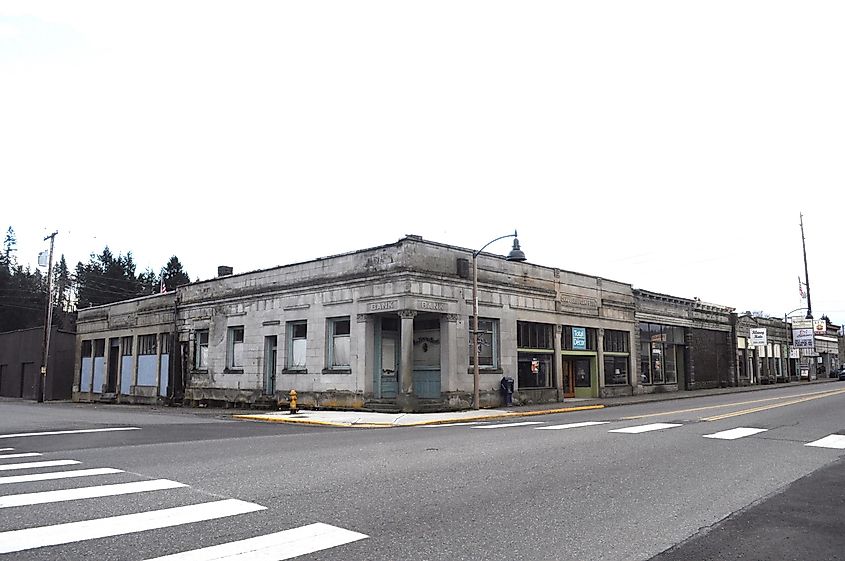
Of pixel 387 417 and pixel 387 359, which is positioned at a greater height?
pixel 387 359

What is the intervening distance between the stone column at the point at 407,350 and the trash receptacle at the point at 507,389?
182 inches

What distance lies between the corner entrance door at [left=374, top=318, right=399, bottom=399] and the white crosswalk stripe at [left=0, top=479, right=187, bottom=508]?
19.1m

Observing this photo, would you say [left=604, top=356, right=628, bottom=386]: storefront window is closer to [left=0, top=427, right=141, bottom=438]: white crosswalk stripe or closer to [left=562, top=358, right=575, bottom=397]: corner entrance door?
[left=562, top=358, right=575, bottom=397]: corner entrance door

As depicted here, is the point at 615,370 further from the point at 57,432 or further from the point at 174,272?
the point at 174,272

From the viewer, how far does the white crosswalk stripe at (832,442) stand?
44.0 feet

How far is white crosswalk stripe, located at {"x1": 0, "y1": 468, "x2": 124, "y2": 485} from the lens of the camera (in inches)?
372

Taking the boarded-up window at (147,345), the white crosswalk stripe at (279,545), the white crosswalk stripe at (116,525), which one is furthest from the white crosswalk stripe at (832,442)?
the boarded-up window at (147,345)

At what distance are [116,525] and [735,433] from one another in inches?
534

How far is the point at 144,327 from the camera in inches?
1674

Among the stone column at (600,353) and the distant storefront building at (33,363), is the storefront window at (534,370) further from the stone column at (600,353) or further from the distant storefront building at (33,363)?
the distant storefront building at (33,363)

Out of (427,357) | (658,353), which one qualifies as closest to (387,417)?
(427,357)

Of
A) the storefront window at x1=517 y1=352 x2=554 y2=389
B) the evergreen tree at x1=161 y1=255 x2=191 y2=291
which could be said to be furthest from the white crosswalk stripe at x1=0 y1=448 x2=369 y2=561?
the evergreen tree at x1=161 y1=255 x2=191 y2=291

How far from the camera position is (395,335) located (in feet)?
94.7

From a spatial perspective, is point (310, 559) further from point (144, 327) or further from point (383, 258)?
point (144, 327)
